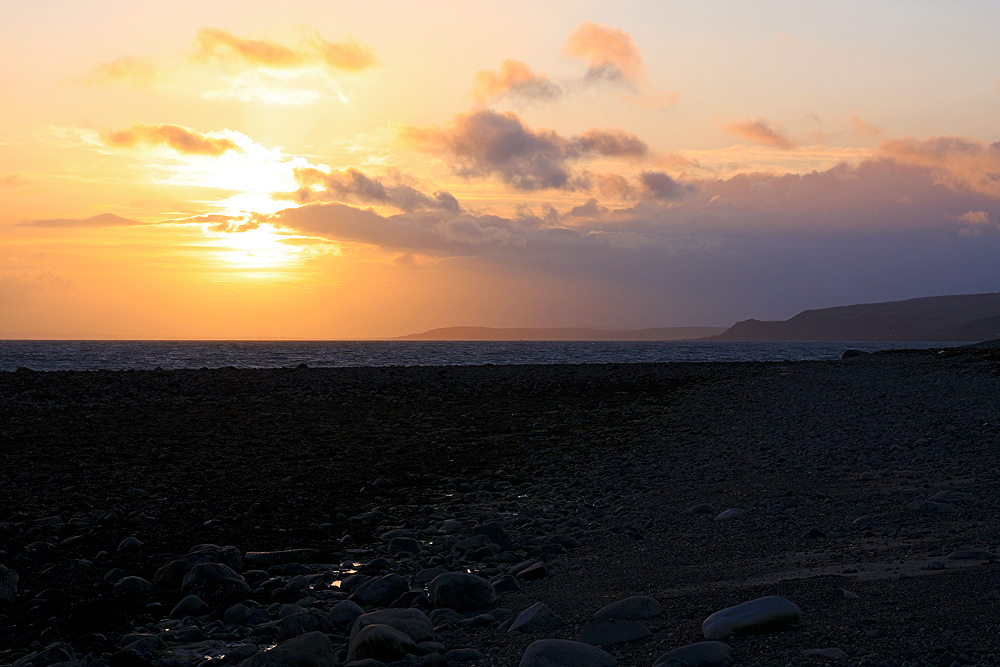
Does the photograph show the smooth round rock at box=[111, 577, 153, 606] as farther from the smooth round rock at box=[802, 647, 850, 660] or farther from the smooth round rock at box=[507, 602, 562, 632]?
the smooth round rock at box=[802, 647, 850, 660]

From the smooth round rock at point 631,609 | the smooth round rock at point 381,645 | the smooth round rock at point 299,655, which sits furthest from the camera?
the smooth round rock at point 631,609

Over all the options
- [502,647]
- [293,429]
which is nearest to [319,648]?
[502,647]

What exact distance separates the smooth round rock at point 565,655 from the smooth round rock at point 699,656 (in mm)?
344

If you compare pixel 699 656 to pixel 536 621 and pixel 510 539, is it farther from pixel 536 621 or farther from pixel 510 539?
pixel 510 539

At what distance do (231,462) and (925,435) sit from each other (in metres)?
12.6

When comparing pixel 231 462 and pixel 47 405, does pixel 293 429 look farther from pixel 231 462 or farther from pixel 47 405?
pixel 47 405

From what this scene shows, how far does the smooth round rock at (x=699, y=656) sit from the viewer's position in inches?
162

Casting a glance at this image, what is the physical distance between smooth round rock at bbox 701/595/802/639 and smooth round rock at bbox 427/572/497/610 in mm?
2173

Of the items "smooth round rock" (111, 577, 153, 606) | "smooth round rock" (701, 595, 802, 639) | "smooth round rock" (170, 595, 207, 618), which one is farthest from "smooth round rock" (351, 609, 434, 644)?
"smooth round rock" (111, 577, 153, 606)

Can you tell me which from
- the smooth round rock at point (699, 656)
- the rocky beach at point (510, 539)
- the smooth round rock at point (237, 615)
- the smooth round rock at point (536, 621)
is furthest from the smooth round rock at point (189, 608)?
the smooth round rock at point (699, 656)

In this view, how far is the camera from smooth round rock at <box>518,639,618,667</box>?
4.36 metres

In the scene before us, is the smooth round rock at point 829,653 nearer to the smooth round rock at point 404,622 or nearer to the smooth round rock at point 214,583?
the smooth round rock at point 404,622

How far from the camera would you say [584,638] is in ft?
15.8

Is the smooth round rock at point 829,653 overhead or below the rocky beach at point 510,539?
overhead
